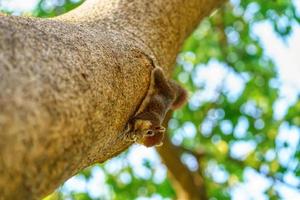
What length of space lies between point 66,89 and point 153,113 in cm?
51

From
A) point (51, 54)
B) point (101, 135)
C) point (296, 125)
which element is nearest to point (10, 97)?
point (51, 54)

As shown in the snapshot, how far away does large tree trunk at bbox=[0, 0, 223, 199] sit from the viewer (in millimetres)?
1018

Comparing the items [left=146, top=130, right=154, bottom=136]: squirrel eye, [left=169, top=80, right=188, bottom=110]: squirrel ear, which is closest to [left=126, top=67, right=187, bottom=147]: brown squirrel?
[left=146, top=130, right=154, bottom=136]: squirrel eye

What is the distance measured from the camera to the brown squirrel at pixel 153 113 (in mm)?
1627

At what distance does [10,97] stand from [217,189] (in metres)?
4.99

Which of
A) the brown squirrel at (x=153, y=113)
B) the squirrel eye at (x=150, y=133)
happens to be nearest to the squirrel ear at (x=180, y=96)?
the brown squirrel at (x=153, y=113)

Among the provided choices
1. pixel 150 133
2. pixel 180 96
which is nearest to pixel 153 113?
pixel 150 133

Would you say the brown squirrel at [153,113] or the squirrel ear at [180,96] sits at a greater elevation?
the brown squirrel at [153,113]

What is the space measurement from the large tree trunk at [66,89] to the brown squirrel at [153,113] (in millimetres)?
35

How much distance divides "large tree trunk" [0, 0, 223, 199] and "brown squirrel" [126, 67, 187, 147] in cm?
3

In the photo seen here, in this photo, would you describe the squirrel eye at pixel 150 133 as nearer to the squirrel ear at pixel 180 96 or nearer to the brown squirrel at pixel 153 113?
the brown squirrel at pixel 153 113

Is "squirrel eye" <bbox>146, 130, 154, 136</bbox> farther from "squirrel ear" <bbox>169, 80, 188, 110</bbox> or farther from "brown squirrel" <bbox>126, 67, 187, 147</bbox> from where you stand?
"squirrel ear" <bbox>169, 80, 188, 110</bbox>

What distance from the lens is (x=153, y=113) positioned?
167 cm

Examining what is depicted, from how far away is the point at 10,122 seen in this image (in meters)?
0.98
